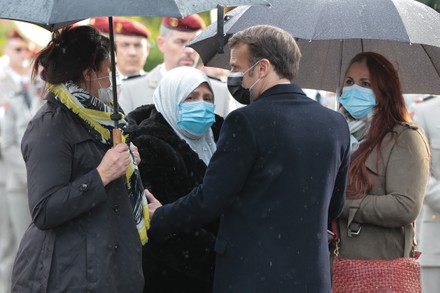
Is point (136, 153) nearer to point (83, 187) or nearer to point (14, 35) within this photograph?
point (83, 187)

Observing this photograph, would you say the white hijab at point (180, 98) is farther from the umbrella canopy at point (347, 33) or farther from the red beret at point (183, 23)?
the red beret at point (183, 23)

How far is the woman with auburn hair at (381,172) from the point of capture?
5445 millimetres

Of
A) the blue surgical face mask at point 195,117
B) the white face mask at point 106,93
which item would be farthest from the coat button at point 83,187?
the blue surgical face mask at point 195,117

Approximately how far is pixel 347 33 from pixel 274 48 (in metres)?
0.73

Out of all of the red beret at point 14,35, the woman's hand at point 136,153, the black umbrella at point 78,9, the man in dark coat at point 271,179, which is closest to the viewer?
the black umbrella at point 78,9

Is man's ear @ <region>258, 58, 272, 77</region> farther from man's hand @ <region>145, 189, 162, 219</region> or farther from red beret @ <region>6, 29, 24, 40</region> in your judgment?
red beret @ <region>6, 29, 24, 40</region>

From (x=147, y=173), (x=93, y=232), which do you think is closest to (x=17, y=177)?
(x=147, y=173)

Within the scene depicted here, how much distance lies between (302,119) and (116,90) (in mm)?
870

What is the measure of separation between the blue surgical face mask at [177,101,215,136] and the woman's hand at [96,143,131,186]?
850mm

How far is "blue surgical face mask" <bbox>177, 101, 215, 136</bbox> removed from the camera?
18.4 feet

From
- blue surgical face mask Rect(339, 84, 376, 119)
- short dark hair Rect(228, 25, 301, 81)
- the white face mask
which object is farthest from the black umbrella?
blue surgical face mask Rect(339, 84, 376, 119)

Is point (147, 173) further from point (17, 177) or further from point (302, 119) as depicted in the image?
point (17, 177)

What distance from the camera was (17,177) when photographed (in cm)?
991

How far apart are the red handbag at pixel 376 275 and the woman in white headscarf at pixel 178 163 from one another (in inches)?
25.4
